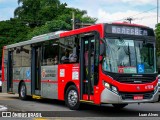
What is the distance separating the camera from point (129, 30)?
13.5m

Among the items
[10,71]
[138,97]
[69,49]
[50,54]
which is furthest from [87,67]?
[10,71]

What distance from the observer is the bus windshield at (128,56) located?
41.8 feet

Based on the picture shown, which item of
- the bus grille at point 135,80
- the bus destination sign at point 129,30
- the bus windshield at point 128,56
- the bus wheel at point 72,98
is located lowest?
the bus wheel at point 72,98

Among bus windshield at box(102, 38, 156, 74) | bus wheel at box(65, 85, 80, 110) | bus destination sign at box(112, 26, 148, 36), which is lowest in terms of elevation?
bus wheel at box(65, 85, 80, 110)

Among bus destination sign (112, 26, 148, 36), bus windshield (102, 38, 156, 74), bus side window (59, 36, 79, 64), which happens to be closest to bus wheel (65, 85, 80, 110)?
bus side window (59, 36, 79, 64)

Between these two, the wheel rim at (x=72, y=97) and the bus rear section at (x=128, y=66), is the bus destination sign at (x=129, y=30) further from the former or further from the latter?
the wheel rim at (x=72, y=97)

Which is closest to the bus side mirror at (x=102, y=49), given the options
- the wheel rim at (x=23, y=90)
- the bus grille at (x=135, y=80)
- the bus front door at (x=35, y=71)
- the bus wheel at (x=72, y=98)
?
the bus grille at (x=135, y=80)

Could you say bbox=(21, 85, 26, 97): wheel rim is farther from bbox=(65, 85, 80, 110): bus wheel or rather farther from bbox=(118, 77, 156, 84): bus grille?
bbox=(118, 77, 156, 84): bus grille

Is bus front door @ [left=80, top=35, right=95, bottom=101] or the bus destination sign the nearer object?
the bus destination sign

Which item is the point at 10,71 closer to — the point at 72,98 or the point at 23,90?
the point at 23,90

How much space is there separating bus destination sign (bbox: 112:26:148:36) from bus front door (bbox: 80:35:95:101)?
0.92 metres

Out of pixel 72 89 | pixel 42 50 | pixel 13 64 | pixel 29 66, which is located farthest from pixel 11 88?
pixel 72 89

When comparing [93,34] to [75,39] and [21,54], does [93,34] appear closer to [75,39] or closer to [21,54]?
[75,39]

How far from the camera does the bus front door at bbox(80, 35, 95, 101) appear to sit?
44.0 feet
